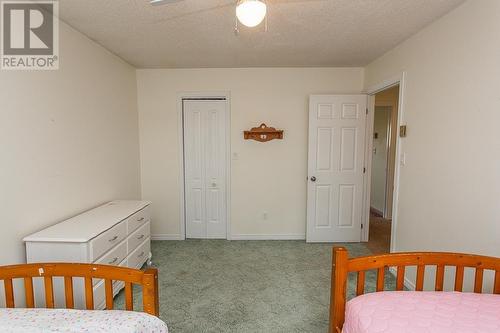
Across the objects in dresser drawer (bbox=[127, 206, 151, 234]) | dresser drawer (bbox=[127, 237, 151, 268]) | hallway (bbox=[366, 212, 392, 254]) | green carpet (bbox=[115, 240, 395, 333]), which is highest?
dresser drawer (bbox=[127, 206, 151, 234])

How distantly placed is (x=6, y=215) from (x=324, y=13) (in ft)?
8.98

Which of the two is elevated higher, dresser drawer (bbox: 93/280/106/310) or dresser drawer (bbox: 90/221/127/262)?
dresser drawer (bbox: 90/221/127/262)

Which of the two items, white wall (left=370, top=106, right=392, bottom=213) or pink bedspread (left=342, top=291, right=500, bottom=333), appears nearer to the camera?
pink bedspread (left=342, top=291, right=500, bottom=333)

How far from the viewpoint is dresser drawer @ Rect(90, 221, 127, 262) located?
1910 mm

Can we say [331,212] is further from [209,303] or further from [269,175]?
[209,303]

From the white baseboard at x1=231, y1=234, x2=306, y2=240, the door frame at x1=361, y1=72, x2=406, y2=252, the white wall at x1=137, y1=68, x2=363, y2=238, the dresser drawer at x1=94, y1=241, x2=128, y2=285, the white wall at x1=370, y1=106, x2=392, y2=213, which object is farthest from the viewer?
the white wall at x1=370, y1=106, x2=392, y2=213

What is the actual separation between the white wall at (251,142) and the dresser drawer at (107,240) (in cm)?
148

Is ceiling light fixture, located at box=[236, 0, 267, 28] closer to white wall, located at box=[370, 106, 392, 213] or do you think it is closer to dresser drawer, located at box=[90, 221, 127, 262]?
dresser drawer, located at box=[90, 221, 127, 262]

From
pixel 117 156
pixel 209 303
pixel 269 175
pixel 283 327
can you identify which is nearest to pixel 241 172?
pixel 269 175

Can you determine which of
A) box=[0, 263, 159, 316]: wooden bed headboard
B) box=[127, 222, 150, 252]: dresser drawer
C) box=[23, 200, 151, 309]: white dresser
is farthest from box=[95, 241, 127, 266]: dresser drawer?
box=[0, 263, 159, 316]: wooden bed headboard

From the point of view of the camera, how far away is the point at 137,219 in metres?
2.71

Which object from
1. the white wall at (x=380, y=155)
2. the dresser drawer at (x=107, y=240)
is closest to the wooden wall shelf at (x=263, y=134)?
the dresser drawer at (x=107, y=240)

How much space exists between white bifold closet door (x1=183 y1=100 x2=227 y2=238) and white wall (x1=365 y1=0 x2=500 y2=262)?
90.9 inches

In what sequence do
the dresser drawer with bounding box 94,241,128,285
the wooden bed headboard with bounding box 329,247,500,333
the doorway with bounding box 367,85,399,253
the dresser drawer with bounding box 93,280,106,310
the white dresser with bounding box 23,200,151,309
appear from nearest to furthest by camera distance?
the wooden bed headboard with bounding box 329,247,500,333 → the white dresser with bounding box 23,200,151,309 → the dresser drawer with bounding box 93,280,106,310 → the dresser drawer with bounding box 94,241,128,285 → the doorway with bounding box 367,85,399,253
